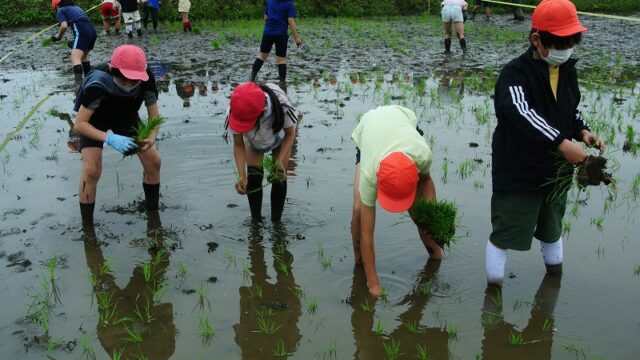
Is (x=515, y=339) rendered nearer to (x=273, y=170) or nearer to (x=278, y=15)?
(x=273, y=170)

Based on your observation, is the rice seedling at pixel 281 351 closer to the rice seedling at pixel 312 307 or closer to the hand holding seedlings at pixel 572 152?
the rice seedling at pixel 312 307

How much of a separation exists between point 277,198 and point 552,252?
6.50ft

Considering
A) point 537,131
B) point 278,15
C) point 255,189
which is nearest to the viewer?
point 537,131

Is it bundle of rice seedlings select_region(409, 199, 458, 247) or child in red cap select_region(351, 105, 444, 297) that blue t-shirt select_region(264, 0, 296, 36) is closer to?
child in red cap select_region(351, 105, 444, 297)

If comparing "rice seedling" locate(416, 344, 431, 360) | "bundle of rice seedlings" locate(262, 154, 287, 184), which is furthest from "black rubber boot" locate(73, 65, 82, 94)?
"rice seedling" locate(416, 344, 431, 360)

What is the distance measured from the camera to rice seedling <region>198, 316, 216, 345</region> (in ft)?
11.4

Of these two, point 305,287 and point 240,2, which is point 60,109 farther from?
point 240,2

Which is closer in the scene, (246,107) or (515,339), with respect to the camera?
(515,339)

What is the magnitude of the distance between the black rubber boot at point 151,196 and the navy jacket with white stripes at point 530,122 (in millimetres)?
2744

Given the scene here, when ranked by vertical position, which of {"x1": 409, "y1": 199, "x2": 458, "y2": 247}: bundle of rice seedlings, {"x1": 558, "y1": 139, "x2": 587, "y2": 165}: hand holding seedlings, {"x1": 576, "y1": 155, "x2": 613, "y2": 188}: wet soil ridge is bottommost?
{"x1": 409, "y1": 199, "x2": 458, "y2": 247}: bundle of rice seedlings

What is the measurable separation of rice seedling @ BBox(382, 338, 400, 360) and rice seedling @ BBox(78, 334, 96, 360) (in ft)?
4.91

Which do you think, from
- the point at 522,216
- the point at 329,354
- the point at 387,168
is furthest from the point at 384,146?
the point at 329,354

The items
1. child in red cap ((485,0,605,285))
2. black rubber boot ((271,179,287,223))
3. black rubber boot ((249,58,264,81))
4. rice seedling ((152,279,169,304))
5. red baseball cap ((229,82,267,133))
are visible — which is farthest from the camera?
black rubber boot ((249,58,264,81))

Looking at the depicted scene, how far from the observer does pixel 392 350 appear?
3.34m
